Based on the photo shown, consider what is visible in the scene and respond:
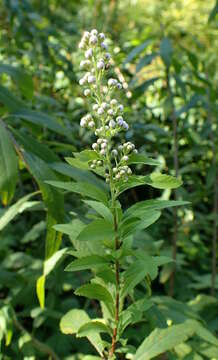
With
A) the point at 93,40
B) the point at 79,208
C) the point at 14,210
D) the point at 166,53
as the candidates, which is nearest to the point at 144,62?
the point at 166,53

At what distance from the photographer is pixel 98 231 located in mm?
1233

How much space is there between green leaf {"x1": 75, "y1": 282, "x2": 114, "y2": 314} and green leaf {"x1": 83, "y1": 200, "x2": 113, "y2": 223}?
0.64 feet

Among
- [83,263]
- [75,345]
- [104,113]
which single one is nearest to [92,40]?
[104,113]

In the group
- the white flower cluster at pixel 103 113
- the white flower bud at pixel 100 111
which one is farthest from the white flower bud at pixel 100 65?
the white flower bud at pixel 100 111

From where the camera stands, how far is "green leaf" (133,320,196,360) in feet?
4.76

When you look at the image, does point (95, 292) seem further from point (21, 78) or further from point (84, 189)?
point (21, 78)

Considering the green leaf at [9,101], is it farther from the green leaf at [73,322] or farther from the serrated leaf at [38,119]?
the green leaf at [73,322]

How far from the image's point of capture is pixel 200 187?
121 inches

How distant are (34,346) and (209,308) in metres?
0.91

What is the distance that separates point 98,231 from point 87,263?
4.2 inches

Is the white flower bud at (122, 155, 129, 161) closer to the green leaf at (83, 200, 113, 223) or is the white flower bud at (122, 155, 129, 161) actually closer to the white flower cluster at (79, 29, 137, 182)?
the white flower cluster at (79, 29, 137, 182)

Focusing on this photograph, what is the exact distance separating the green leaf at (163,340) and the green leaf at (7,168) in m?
0.65

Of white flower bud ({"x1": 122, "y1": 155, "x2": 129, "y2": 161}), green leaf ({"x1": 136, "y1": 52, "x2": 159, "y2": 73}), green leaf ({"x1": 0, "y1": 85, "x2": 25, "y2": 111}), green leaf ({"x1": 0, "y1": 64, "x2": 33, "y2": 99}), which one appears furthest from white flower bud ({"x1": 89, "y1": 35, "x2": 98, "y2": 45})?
green leaf ({"x1": 136, "y1": 52, "x2": 159, "y2": 73})

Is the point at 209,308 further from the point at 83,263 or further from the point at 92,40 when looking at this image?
the point at 92,40
